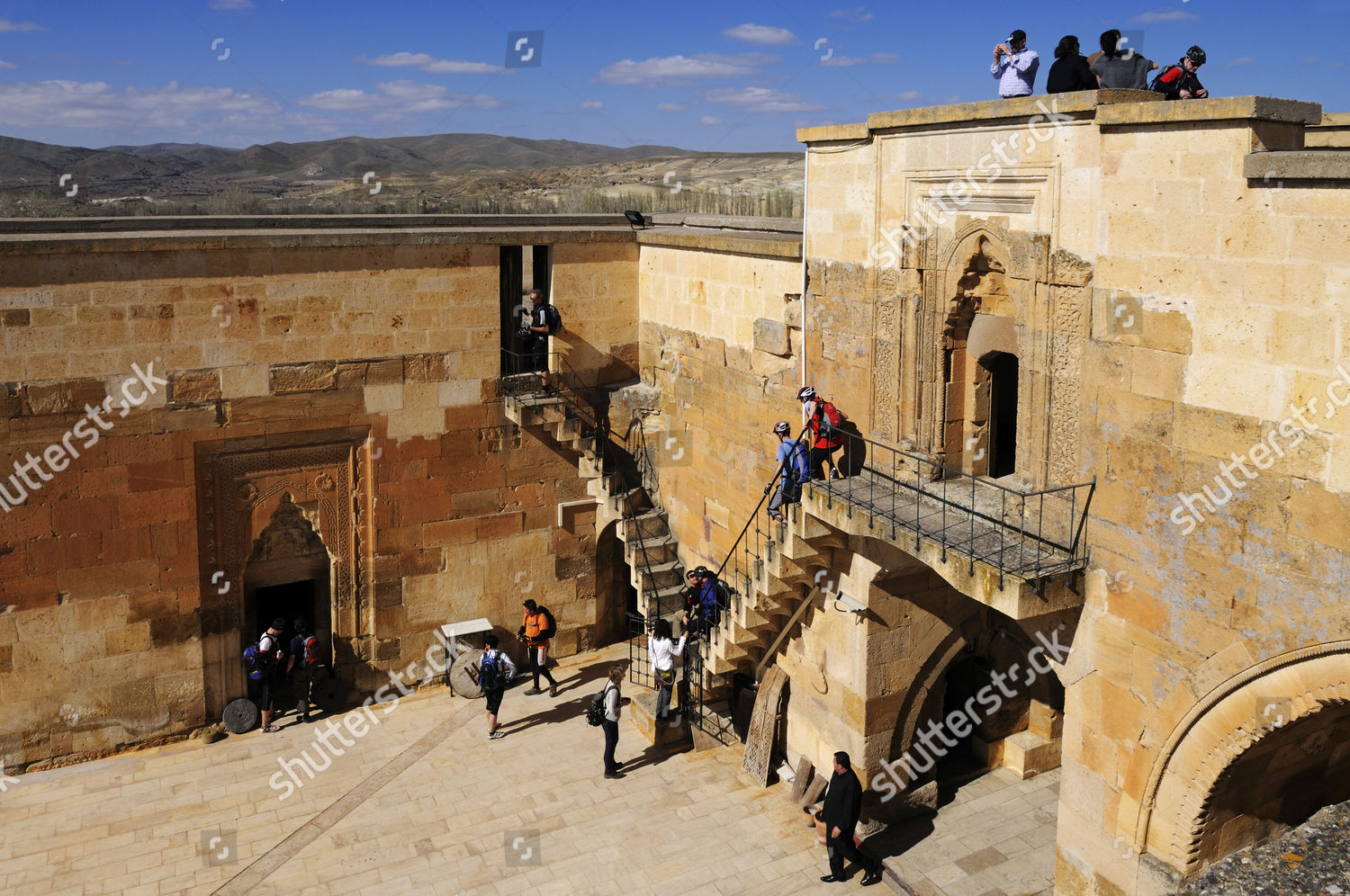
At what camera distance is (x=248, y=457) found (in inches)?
482

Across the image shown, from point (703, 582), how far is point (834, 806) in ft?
10.3

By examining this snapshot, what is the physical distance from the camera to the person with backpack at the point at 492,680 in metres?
12.1

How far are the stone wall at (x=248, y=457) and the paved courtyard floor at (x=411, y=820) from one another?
102 centimetres

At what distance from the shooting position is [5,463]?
11.0 metres

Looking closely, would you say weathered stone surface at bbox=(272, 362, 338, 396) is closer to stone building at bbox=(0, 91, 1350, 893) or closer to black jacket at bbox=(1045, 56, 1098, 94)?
stone building at bbox=(0, 91, 1350, 893)

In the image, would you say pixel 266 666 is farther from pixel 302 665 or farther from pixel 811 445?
pixel 811 445

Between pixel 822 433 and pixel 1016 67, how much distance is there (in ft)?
10.5

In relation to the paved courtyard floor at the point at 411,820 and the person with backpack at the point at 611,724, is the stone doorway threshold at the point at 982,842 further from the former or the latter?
the person with backpack at the point at 611,724

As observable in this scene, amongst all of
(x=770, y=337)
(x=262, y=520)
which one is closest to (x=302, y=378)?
(x=262, y=520)

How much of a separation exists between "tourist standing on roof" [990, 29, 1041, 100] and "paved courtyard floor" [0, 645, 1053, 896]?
6.62 meters

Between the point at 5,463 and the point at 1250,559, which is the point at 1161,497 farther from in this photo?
the point at 5,463

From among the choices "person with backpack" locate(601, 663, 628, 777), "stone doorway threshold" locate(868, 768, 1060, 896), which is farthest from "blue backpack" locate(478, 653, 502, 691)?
"stone doorway threshold" locate(868, 768, 1060, 896)

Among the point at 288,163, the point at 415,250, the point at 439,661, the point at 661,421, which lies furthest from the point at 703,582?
the point at 288,163

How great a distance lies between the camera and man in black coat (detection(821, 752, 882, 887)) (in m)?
9.33
